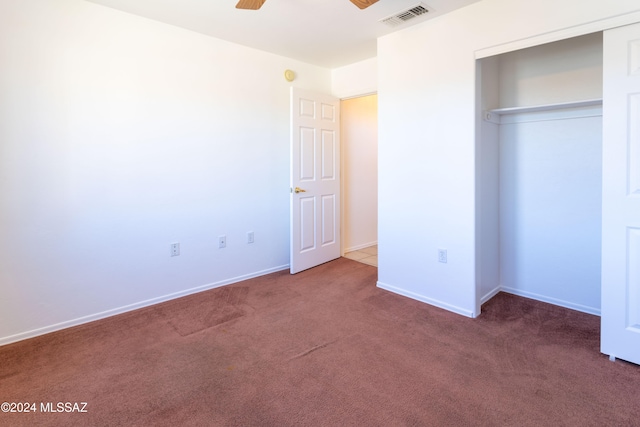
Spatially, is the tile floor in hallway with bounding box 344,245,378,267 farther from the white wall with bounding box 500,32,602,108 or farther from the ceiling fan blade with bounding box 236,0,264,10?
the ceiling fan blade with bounding box 236,0,264,10

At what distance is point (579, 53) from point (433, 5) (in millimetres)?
1227

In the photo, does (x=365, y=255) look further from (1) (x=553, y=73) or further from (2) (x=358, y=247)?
(1) (x=553, y=73)

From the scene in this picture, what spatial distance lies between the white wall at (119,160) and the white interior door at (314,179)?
1.02 ft

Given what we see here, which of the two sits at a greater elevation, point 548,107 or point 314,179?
point 548,107

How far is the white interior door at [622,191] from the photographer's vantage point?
1.86 meters

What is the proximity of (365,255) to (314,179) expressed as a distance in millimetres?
1351

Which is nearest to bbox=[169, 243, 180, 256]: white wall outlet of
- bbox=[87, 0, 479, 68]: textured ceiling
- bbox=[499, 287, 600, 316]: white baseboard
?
bbox=[87, 0, 479, 68]: textured ceiling

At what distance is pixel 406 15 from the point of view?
270 centimetres

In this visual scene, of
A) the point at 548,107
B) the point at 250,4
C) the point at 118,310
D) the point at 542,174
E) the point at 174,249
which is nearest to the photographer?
the point at 250,4

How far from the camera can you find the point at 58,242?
2.49 metres

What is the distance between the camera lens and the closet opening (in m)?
2.63

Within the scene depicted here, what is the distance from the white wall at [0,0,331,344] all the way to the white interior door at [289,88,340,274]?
0.31 meters

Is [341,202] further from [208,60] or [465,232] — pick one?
[208,60]

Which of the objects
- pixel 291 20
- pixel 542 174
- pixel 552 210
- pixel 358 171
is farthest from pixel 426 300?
pixel 291 20
